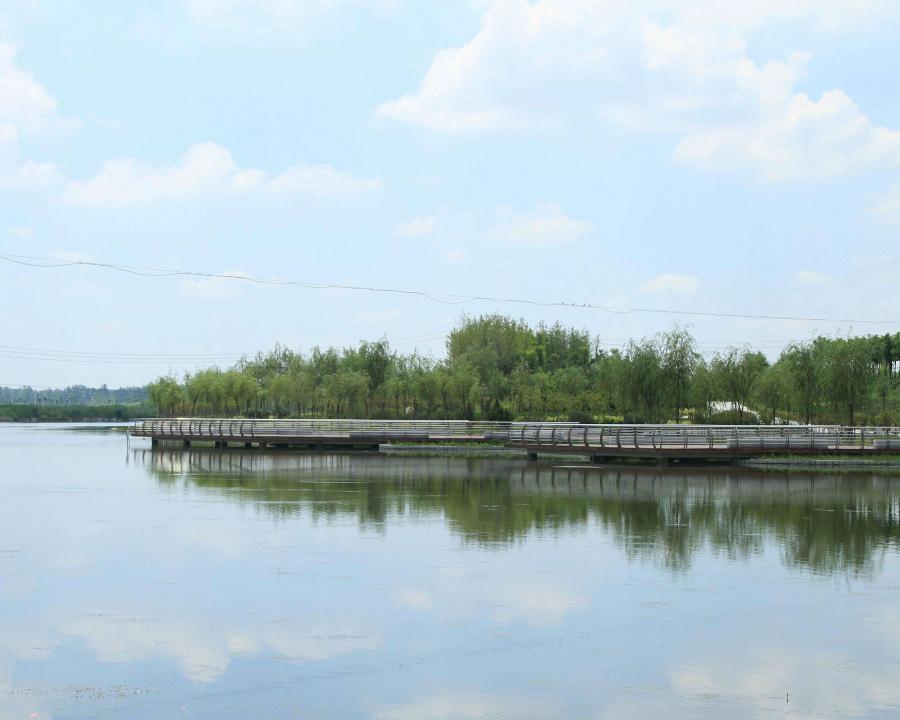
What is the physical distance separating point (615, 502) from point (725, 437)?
16684 millimetres

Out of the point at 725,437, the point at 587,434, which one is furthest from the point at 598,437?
the point at 725,437

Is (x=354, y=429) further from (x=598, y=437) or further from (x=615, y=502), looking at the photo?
(x=615, y=502)

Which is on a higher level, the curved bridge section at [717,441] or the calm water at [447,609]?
the curved bridge section at [717,441]

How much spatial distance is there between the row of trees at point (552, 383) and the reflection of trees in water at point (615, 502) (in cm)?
1669

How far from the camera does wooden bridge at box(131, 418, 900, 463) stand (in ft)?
139

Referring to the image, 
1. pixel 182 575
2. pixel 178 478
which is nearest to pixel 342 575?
pixel 182 575

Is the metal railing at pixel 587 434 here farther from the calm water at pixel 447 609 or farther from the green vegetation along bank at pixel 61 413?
the green vegetation along bank at pixel 61 413

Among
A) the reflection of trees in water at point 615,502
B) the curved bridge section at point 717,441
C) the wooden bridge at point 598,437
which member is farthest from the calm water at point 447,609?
the wooden bridge at point 598,437

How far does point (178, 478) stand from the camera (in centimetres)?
3588

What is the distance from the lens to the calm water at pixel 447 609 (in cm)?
1020

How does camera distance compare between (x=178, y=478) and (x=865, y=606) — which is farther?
(x=178, y=478)

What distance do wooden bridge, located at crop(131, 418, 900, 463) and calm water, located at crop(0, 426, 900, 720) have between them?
14891 mm

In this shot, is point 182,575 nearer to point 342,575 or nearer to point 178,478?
point 342,575

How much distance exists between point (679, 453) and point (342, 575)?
2785 centimetres
